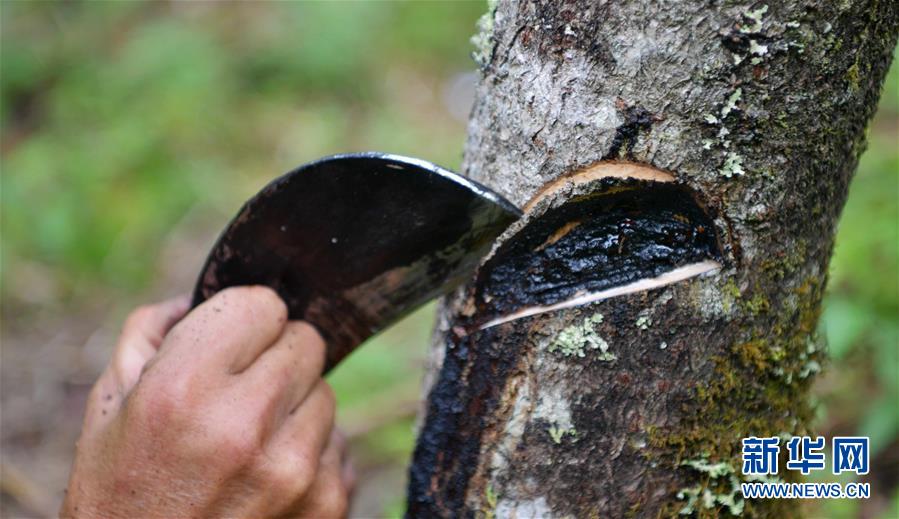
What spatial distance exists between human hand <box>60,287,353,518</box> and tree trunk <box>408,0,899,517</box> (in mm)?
237

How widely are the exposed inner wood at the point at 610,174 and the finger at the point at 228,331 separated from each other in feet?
1.76

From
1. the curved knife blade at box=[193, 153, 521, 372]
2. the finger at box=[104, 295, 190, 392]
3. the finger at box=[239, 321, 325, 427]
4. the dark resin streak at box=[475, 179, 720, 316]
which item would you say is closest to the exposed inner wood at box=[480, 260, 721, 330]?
the dark resin streak at box=[475, 179, 720, 316]

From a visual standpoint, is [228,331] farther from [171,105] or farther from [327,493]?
[171,105]

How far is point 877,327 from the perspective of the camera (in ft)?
7.74

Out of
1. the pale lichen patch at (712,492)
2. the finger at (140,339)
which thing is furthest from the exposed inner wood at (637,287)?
the finger at (140,339)

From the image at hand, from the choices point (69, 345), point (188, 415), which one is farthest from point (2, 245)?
point (188, 415)

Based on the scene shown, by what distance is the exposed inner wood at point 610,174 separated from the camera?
3.41ft

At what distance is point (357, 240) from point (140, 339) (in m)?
0.49

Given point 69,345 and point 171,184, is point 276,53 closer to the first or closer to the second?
point 171,184

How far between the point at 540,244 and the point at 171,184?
3.63 metres

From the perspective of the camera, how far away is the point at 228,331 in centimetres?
126

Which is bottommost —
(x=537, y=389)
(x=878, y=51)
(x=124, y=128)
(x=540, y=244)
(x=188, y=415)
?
(x=188, y=415)

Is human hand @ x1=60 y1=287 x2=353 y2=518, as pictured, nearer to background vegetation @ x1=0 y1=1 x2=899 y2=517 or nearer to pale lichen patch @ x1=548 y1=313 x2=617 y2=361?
pale lichen patch @ x1=548 y1=313 x2=617 y2=361

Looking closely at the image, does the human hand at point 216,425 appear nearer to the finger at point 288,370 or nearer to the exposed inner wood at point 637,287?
the finger at point 288,370
